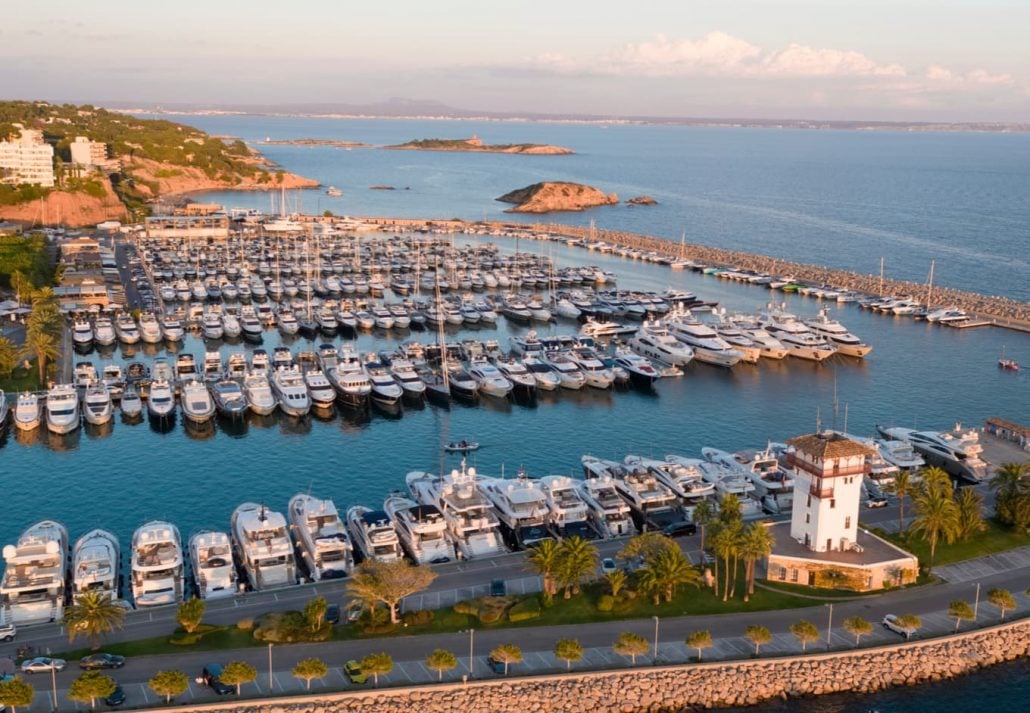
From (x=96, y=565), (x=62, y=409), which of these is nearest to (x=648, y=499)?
(x=96, y=565)

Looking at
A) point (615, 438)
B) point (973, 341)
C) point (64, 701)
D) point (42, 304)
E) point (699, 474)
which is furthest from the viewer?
point (973, 341)

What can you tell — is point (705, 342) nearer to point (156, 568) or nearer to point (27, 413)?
point (27, 413)

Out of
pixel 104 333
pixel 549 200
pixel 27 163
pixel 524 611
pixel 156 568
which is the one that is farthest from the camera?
pixel 549 200

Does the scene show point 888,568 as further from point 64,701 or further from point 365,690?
point 64,701

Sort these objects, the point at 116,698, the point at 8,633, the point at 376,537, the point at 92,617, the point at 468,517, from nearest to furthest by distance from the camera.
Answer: the point at 116,698, the point at 92,617, the point at 8,633, the point at 376,537, the point at 468,517

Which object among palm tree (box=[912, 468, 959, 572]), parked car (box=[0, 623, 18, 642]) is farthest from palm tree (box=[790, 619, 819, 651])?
parked car (box=[0, 623, 18, 642])

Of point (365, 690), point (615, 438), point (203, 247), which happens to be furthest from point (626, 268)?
point (365, 690)
